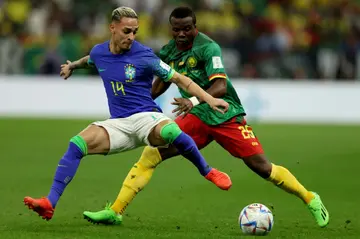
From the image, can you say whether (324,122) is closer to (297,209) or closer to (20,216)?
(297,209)

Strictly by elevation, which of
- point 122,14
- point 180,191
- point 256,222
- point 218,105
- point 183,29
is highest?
point 122,14

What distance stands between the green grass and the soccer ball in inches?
4.7

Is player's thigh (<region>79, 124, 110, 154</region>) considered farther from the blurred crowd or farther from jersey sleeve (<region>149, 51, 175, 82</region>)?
the blurred crowd

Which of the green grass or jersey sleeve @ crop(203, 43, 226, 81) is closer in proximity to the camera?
the green grass

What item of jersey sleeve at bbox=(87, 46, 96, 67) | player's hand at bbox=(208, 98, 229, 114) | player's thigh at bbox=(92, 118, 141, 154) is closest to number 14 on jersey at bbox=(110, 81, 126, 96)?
player's thigh at bbox=(92, 118, 141, 154)

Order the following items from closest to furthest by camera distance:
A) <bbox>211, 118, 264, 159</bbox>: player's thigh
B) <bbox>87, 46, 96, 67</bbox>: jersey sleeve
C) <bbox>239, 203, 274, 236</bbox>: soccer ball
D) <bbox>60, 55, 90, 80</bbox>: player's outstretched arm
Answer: <bbox>239, 203, 274, 236</bbox>: soccer ball < <bbox>87, 46, 96, 67</bbox>: jersey sleeve < <bbox>211, 118, 264, 159</bbox>: player's thigh < <bbox>60, 55, 90, 80</bbox>: player's outstretched arm

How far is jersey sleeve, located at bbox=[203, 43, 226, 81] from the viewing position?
8578mm

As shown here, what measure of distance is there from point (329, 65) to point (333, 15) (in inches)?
86.6

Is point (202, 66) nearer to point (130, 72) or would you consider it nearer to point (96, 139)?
point (130, 72)

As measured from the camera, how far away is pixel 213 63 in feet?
28.2

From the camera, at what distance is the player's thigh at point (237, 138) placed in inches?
343

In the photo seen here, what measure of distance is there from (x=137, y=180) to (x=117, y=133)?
26.7 inches

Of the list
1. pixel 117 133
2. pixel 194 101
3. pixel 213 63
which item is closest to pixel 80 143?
pixel 117 133

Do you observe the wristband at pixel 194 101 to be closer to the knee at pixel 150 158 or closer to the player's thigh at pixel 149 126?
the player's thigh at pixel 149 126
